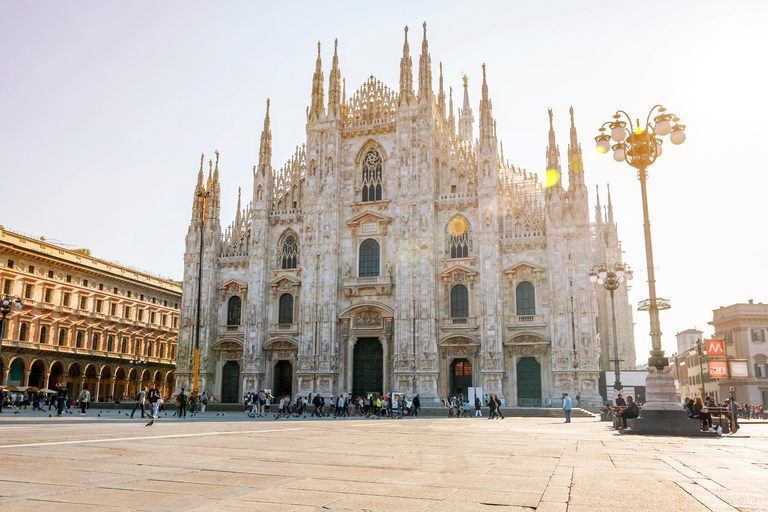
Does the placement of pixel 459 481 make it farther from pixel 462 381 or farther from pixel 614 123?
pixel 462 381

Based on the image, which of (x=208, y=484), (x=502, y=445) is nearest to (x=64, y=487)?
(x=208, y=484)

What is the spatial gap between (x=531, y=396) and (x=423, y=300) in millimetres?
8746

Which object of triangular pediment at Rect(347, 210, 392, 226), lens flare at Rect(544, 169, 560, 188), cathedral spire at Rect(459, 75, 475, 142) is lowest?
triangular pediment at Rect(347, 210, 392, 226)

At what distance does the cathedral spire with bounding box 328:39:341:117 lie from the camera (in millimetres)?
45062

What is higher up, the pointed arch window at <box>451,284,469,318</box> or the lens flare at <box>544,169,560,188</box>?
the lens flare at <box>544,169,560,188</box>

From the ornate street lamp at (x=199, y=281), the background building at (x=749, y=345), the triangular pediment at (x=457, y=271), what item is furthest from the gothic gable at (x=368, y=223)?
the background building at (x=749, y=345)

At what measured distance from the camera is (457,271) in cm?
4009

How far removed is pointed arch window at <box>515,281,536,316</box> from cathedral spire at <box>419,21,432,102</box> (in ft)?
46.9

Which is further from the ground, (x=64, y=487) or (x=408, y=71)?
(x=408, y=71)

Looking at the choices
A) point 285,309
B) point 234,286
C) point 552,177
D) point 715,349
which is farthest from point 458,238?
point 715,349

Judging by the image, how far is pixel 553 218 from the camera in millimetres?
38625

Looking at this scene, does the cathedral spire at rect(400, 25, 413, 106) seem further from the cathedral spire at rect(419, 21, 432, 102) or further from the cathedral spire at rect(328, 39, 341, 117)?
the cathedral spire at rect(328, 39, 341, 117)

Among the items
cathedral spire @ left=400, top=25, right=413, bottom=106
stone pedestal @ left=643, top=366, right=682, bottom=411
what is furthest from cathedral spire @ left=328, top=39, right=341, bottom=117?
stone pedestal @ left=643, top=366, right=682, bottom=411

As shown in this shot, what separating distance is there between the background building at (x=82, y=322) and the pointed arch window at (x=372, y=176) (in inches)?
1055
